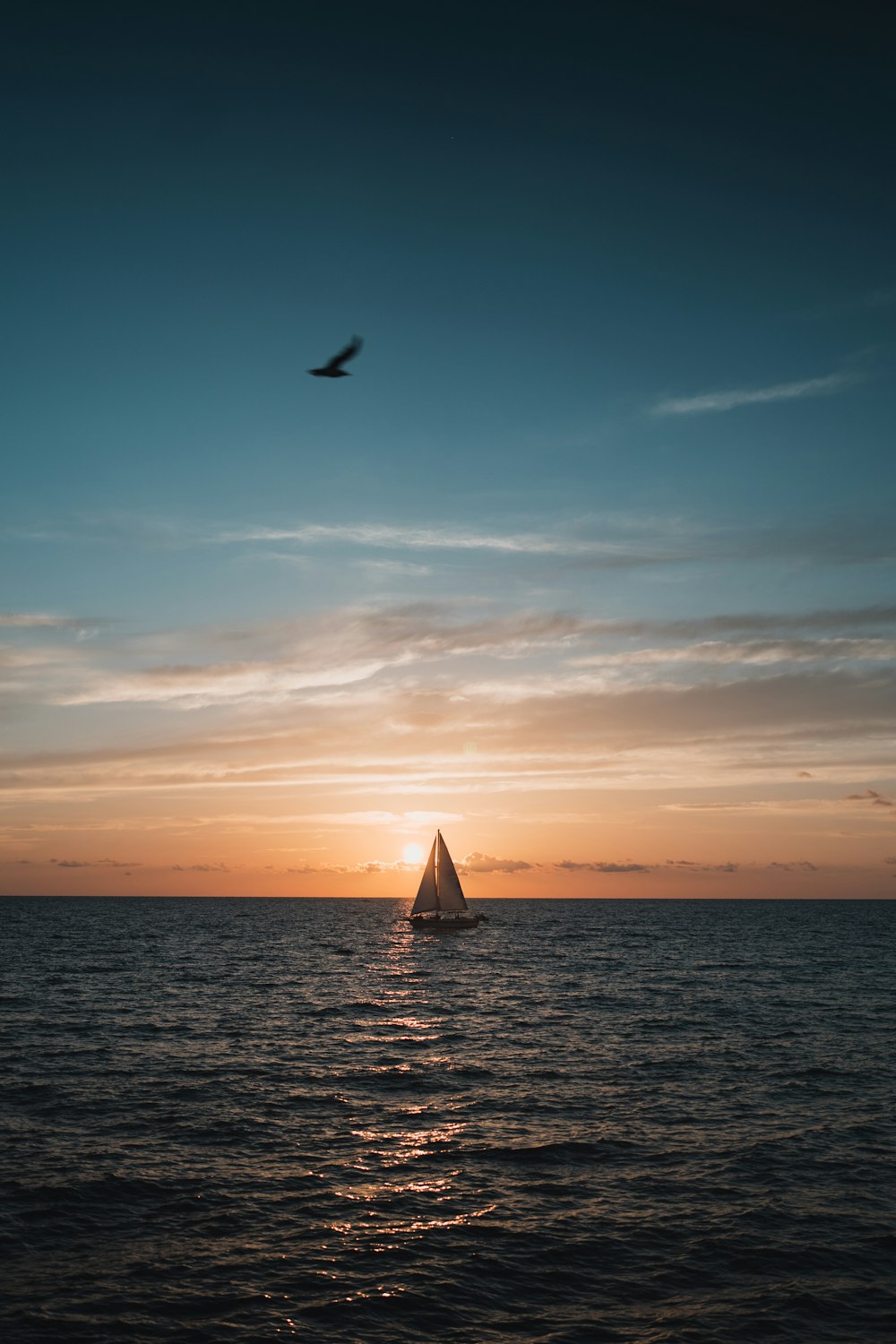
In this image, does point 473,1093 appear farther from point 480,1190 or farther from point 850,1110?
point 850,1110

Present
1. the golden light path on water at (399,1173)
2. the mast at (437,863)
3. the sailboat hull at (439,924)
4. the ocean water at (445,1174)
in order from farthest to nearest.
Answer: the sailboat hull at (439,924), the mast at (437,863), the golden light path on water at (399,1173), the ocean water at (445,1174)

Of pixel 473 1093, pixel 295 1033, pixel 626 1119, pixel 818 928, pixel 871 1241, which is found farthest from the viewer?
pixel 818 928

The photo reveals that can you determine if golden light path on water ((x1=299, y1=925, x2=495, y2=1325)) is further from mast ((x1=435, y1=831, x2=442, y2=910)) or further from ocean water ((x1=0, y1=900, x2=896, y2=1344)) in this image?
mast ((x1=435, y1=831, x2=442, y2=910))

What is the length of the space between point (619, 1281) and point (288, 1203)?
26.6 feet

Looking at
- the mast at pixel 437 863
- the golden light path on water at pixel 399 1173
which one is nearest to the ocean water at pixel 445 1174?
the golden light path on water at pixel 399 1173

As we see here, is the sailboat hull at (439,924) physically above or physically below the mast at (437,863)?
below

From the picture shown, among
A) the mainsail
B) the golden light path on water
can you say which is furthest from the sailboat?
the golden light path on water

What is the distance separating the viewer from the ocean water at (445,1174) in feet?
58.2

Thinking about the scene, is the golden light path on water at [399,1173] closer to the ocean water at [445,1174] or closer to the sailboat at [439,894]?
the ocean water at [445,1174]

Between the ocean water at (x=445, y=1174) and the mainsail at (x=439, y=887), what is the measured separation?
203 ft

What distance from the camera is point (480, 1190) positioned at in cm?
2380

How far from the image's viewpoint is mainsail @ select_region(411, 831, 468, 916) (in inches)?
4651

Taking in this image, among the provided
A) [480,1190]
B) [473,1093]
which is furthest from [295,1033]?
[480,1190]

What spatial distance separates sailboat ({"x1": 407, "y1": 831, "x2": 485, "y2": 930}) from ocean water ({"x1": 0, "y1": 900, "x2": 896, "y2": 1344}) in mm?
61798
